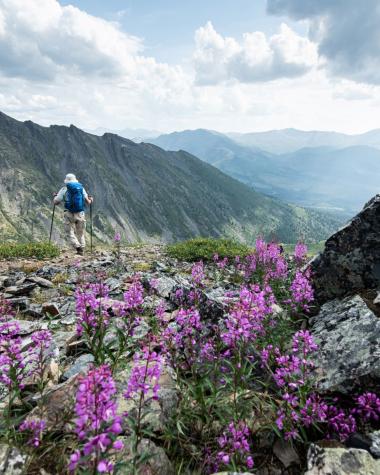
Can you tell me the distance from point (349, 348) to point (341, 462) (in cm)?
201

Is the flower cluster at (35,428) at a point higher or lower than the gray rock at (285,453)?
higher

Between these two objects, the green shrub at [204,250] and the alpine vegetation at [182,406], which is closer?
the alpine vegetation at [182,406]

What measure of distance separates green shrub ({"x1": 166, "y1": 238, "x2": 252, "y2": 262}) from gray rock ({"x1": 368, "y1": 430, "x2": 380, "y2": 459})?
16.0 m

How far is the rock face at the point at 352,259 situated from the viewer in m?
8.55

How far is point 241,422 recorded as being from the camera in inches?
183

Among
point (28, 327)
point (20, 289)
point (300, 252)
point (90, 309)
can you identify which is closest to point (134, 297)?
point (90, 309)

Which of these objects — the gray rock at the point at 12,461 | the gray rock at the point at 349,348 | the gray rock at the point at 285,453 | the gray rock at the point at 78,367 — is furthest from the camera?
the gray rock at the point at 78,367

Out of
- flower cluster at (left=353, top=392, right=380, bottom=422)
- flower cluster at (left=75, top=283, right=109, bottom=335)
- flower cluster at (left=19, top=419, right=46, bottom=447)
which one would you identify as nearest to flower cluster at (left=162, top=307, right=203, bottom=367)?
flower cluster at (left=75, top=283, right=109, bottom=335)

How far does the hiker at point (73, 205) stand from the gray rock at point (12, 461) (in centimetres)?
1757

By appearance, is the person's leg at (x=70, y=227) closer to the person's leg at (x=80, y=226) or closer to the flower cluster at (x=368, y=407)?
the person's leg at (x=80, y=226)

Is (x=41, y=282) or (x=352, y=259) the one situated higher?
(x=352, y=259)

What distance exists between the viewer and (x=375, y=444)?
181 inches

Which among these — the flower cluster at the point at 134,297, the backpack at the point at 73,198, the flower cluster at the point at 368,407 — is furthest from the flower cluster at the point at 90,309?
the backpack at the point at 73,198

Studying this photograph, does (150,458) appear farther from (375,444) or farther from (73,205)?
(73,205)
